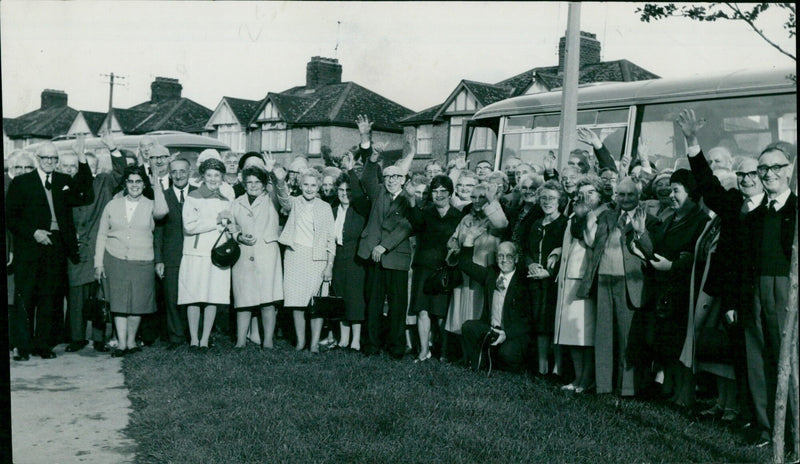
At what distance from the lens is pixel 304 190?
→ 27.5ft

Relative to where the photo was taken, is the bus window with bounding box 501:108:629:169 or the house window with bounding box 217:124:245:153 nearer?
Result: the bus window with bounding box 501:108:629:169

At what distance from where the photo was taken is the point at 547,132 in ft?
44.2

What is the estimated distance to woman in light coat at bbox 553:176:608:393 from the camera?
6598 millimetres

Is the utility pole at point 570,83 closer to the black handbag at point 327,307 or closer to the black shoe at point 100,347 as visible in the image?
the black handbag at point 327,307

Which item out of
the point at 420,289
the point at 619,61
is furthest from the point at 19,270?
the point at 619,61

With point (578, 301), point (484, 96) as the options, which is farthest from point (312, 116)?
point (578, 301)

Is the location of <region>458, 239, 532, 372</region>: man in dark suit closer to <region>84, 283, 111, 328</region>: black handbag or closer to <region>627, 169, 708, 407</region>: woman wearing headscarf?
<region>627, 169, 708, 407</region>: woman wearing headscarf

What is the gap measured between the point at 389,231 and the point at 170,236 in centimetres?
232

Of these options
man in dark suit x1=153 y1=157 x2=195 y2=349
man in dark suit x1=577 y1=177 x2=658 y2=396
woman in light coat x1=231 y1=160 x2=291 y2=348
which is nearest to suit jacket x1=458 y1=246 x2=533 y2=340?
man in dark suit x1=577 y1=177 x2=658 y2=396

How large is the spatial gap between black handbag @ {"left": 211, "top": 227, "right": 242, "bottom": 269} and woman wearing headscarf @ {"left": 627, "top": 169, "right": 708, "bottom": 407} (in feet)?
13.2

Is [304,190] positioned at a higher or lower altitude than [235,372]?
higher

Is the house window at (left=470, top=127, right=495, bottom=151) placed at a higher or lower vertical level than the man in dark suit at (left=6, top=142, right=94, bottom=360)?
higher

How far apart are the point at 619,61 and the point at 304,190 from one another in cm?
1565

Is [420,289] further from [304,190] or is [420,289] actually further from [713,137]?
[713,137]
